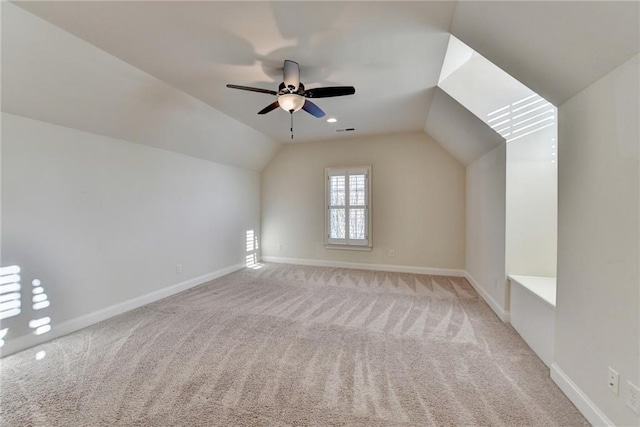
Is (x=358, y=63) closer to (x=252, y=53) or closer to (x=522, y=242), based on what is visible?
(x=252, y=53)

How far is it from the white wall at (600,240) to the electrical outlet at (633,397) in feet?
0.11

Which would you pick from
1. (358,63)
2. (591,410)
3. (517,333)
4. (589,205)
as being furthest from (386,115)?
(591,410)

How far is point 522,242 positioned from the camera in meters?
2.73

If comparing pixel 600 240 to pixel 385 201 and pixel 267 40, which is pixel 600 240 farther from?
pixel 385 201

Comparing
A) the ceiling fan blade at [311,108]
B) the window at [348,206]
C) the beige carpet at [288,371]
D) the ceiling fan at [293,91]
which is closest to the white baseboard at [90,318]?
the beige carpet at [288,371]

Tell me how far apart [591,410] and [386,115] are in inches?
141

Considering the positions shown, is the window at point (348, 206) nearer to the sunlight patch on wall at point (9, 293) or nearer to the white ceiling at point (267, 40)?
the white ceiling at point (267, 40)

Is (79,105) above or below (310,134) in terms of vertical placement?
Answer: below

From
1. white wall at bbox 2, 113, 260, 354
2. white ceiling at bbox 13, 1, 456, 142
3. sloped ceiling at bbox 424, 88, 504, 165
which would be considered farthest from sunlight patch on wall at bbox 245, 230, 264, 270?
sloped ceiling at bbox 424, 88, 504, 165

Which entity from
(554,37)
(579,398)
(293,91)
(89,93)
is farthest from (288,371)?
(89,93)

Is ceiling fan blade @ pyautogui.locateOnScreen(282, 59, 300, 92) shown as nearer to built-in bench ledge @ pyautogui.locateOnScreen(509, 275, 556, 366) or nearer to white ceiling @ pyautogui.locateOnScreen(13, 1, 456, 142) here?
white ceiling @ pyautogui.locateOnScreen(13, 1, 456, 142)

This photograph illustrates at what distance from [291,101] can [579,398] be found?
2948 millimetres

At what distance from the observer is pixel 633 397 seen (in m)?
1.24

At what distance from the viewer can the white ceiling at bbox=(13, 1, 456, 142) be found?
170cm
